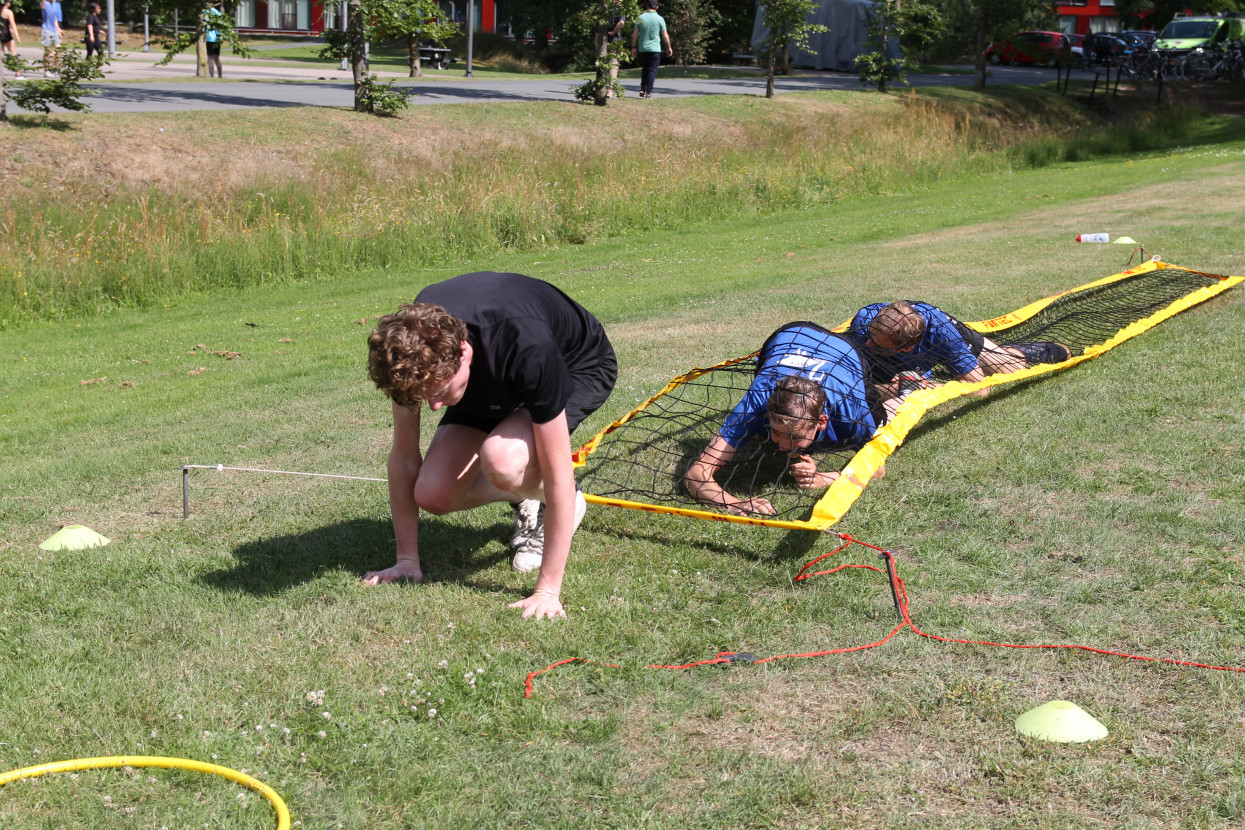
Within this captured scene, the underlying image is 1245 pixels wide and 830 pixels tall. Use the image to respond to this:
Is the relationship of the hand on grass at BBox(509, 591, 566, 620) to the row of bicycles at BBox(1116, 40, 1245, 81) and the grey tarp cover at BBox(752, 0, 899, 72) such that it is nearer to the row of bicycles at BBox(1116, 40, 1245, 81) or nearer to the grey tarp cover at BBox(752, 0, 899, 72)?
the row of bicycles at BBox(1116, 40, 1245, 81)

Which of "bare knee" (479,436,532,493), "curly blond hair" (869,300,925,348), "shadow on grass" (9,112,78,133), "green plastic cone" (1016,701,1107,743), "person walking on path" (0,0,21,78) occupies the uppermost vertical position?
"person walking on path" (0,0,21,78)

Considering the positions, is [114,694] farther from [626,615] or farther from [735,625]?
[735,625]

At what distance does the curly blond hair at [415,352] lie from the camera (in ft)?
10.5

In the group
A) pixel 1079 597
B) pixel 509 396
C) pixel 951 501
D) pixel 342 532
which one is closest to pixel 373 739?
pixel 509 396

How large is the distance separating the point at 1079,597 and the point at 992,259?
771 centimetres

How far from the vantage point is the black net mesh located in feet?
16.9

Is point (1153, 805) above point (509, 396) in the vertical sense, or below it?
below

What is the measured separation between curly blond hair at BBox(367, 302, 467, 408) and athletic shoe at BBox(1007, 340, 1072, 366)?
14.5ft

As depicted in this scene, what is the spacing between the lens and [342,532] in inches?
189

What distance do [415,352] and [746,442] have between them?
2490 millimetres

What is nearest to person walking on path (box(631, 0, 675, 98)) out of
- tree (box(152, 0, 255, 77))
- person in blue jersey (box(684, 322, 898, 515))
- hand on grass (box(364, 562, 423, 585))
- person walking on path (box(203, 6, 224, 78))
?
tree (box(152, 0, 255, 77))

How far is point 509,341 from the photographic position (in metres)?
3.50

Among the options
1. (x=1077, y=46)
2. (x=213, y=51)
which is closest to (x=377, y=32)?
(x=213, y=51)

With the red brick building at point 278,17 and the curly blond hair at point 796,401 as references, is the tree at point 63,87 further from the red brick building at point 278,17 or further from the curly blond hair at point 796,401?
the red brick building at point 278,17
